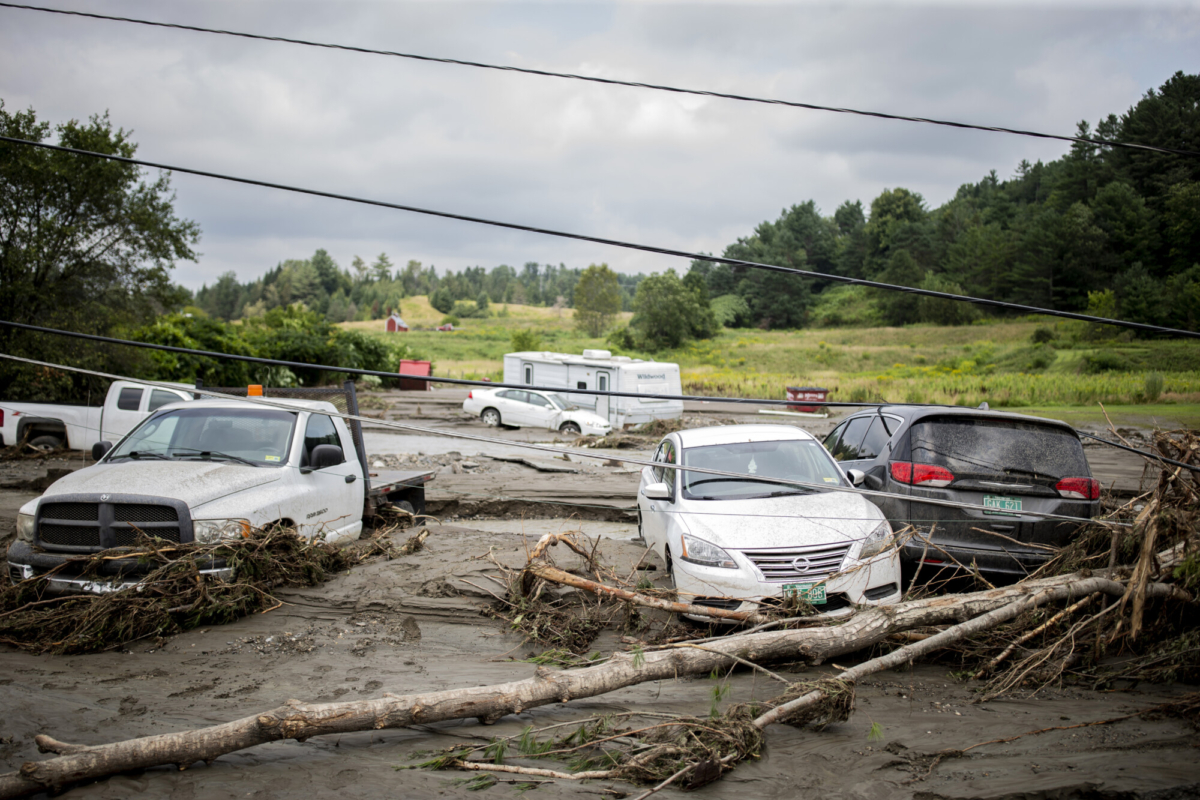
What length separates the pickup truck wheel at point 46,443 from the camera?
1620cm

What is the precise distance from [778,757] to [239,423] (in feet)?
20.0

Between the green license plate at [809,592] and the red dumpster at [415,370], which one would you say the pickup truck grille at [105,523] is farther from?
the red dumpster at [415,370]

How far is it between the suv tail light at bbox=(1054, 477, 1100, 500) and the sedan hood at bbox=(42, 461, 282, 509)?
7.19 m

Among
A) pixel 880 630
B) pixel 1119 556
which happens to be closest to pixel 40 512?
pixel 880 630

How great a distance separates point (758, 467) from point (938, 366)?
4134cm

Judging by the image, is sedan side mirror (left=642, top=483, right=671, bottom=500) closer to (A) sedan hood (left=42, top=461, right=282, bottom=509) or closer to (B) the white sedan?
(B) the white sedan

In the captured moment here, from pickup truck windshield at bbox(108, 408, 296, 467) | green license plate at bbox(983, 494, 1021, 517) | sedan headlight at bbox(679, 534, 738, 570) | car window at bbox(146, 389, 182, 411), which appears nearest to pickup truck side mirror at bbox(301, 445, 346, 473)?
pickup truck windshield at bbox(108, 408, 296, 467)

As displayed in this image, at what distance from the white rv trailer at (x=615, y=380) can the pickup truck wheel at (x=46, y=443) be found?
12.2 metres

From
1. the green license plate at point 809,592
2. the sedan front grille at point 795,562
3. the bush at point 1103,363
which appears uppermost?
the bush at point 1103,363

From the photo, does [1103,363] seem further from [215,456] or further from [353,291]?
[353,291]

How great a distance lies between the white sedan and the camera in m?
5.66

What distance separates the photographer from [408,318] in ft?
411

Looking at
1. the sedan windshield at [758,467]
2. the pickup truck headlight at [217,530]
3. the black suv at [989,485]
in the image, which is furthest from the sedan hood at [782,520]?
the pickup truck headlight at [217,530]

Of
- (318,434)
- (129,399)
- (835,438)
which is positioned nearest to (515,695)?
(318,434)
